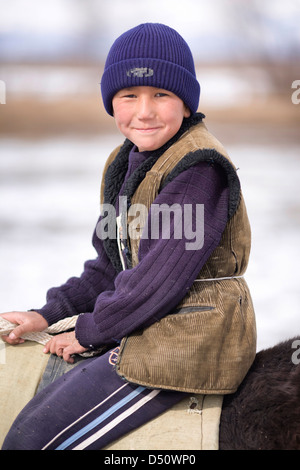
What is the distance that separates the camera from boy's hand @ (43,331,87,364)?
1.35 meters

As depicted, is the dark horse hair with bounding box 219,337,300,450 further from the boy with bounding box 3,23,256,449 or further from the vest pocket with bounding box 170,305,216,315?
the vest pocket with bounding box 170,305,216,315

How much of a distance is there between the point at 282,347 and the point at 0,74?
498 centimetres

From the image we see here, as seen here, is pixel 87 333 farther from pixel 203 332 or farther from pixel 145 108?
pixel 145 108

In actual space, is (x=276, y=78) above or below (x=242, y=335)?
above

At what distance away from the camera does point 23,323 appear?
4.69 ft

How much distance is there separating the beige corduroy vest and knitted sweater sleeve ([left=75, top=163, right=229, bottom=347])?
34 millimetres

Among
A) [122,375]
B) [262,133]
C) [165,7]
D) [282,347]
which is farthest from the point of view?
[165,7]

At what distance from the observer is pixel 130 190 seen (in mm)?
1368

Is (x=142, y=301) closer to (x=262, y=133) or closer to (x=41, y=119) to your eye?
(x=262, y=133)

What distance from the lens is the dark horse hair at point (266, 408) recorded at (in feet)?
3.60

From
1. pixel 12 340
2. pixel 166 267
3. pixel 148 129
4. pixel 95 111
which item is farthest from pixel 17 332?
pixel 95 111

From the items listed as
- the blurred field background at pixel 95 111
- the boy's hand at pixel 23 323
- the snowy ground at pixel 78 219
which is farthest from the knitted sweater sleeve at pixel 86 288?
the blurred field background at pixel 95 111

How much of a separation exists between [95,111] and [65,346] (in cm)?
447

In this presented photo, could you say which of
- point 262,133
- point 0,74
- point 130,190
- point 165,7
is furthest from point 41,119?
point 130,190
